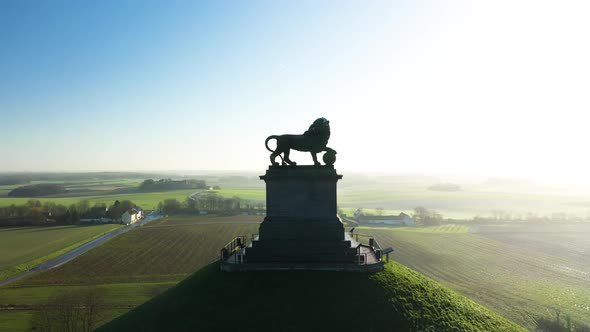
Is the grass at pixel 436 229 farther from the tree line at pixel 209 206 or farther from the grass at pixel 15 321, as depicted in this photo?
the grass at pixel 15 321

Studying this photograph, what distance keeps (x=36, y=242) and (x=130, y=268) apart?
28.5m

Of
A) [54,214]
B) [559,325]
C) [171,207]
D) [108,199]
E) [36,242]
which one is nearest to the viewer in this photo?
[559,325]

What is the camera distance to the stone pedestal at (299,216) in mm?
16969

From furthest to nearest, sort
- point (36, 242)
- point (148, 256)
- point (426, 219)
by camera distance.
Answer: point (426, 219), point (36, 242), point (148, 256)

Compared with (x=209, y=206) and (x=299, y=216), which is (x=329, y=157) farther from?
(x=209, y=206)

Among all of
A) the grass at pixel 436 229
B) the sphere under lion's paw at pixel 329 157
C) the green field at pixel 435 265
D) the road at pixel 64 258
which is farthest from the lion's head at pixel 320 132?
Answer: the grass at pixel 436 229

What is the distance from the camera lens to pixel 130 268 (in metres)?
38.6

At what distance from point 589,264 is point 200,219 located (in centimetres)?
7534

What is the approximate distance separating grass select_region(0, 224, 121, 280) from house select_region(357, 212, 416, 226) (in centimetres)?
6113

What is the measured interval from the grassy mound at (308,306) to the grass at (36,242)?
112ft

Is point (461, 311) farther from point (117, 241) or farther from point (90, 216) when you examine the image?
point (90, 216)

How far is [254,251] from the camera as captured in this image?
55.6 feet

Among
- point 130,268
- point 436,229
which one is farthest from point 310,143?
point 436,229

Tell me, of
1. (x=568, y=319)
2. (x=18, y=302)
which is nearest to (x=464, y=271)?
(x=568, y=319)
